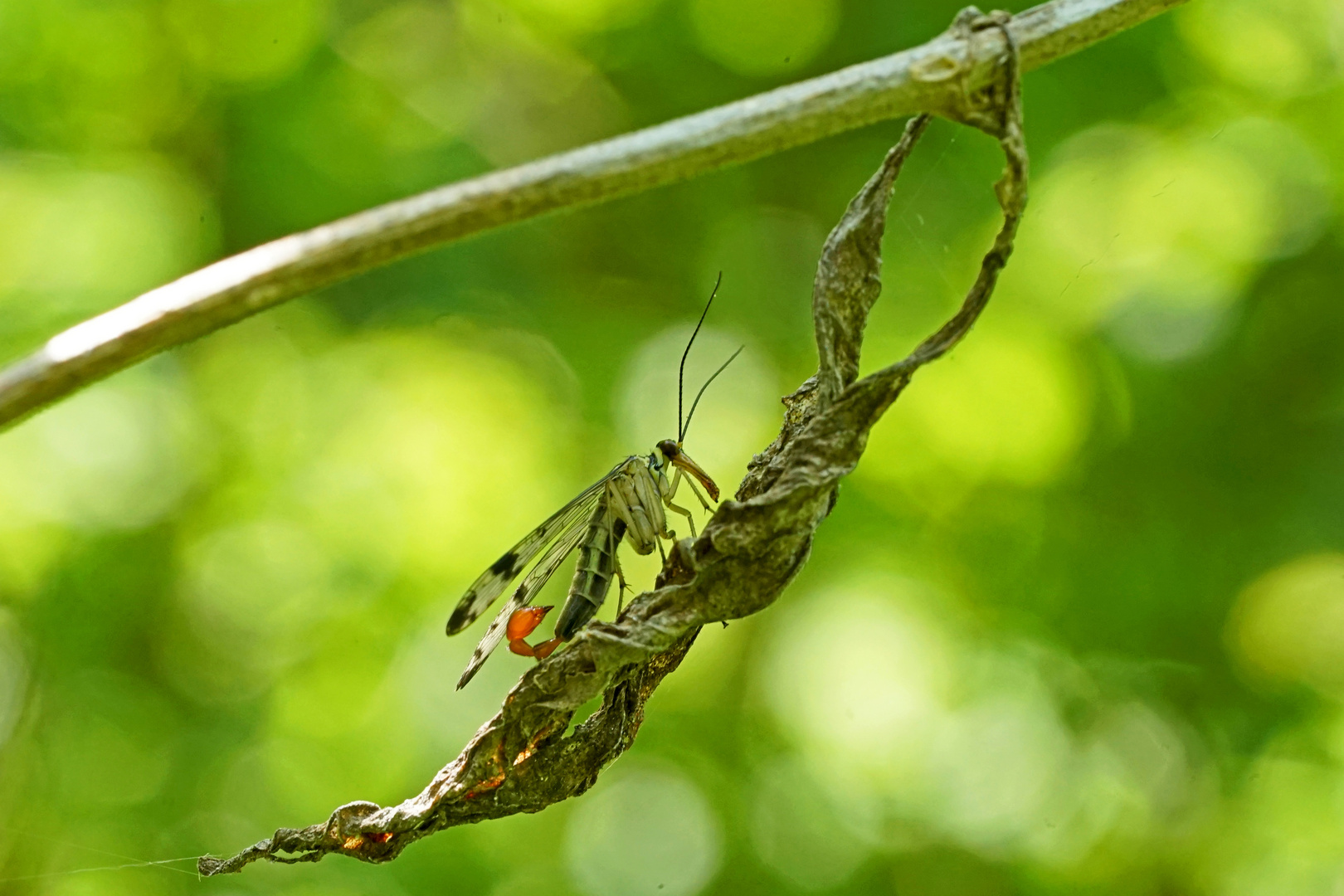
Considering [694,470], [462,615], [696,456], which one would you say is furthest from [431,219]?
[696,456]

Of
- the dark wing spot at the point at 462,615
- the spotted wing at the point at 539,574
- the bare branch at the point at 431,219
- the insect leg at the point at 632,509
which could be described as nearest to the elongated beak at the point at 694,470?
the insect leg at the point at 632,509

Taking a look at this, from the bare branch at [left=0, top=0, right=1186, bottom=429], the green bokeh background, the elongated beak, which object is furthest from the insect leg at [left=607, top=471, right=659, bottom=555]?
the bare branch at [left=0, top=0, right=1186, bottom=429]

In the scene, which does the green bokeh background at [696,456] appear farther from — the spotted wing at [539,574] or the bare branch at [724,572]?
the bare branch at [724,572]

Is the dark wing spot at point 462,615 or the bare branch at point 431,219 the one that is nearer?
the bare branch at point 431,219

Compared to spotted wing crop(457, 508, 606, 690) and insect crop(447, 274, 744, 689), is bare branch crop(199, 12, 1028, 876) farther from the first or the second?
spotted wing crop(457, 508, 606, 690)

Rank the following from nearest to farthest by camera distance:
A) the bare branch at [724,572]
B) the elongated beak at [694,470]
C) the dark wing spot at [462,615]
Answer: the bare branch at [724,572], the dark wing spot at [462,615], the elongated beak at [694,470]

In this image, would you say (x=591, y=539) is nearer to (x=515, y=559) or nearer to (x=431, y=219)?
(x=515, y=559)
